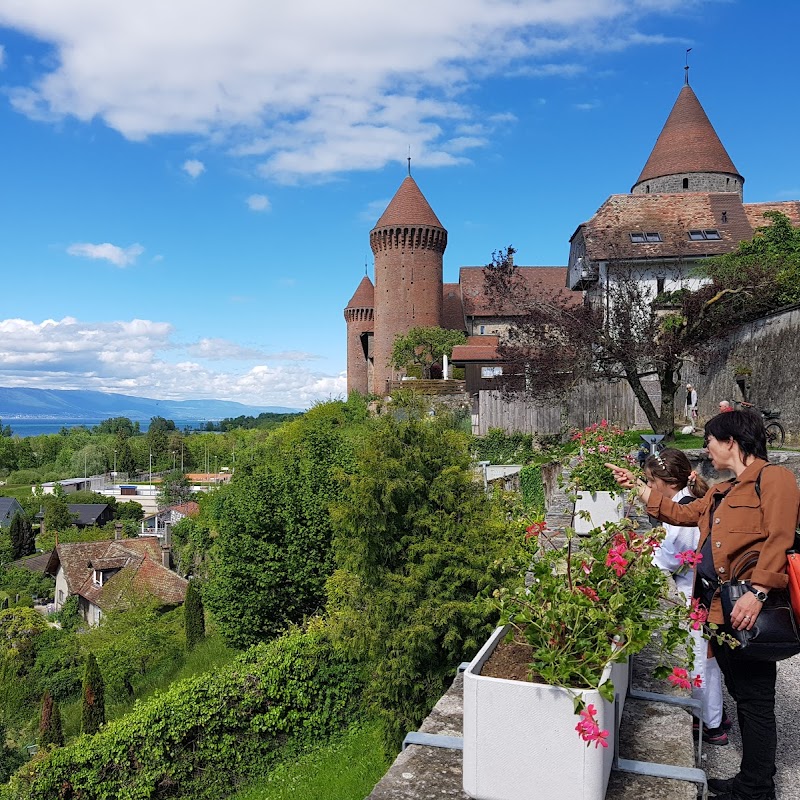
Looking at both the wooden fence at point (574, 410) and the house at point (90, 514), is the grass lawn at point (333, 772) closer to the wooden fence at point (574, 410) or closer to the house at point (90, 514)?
the wooden fence at point (574, 410)

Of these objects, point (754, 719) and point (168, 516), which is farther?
point (168, 516)

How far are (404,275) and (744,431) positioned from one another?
4505 centimetres

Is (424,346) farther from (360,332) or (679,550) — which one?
(679,550)

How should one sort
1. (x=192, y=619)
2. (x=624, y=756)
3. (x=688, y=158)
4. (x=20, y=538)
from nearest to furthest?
(x=624, y=756) < (x=192, y=619) < (x=688, y=158) < (x=20, y=538)

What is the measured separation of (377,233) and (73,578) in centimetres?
3313

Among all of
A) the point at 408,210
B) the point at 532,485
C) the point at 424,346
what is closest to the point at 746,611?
the point at 532,485

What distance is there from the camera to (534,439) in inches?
896

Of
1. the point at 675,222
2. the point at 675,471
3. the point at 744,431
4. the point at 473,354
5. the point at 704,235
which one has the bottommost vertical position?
the point at 675,471

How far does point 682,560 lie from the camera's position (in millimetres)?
3592

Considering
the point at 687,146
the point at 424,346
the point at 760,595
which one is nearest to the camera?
the point at 760,595

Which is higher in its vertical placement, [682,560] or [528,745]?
[682,560]

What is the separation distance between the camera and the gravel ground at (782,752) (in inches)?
129

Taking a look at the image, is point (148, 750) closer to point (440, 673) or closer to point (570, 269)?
point (440, 673)

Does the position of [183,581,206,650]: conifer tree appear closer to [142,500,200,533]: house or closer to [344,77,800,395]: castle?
[344,77,800,395]: castle
